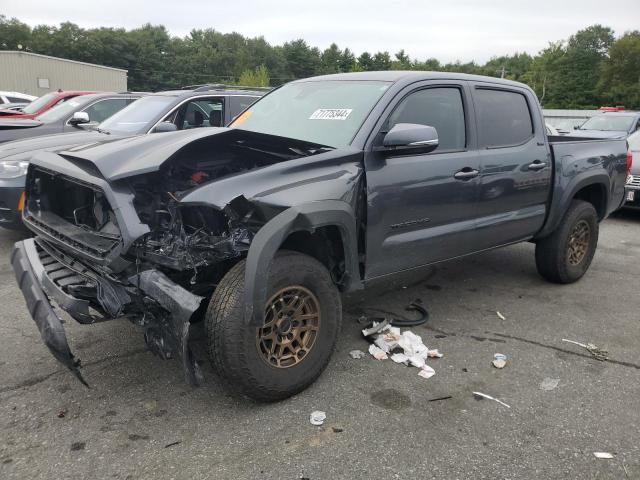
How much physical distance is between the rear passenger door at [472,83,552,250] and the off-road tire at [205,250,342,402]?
1682mm

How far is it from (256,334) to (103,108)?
6.99 m

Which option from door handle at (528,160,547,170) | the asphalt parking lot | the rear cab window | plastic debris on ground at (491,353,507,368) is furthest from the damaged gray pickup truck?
the rear cab window

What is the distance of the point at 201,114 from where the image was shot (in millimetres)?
7117

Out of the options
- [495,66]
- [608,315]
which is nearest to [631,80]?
Result: [495,66]

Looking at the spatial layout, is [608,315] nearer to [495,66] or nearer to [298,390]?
[298,390]

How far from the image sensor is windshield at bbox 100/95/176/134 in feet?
21.6

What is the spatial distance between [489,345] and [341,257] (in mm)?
1420

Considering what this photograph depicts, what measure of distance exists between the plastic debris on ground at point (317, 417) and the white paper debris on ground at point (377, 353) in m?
0.80

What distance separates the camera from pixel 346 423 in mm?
2938

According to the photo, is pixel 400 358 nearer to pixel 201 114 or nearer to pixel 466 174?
pixel 466 174

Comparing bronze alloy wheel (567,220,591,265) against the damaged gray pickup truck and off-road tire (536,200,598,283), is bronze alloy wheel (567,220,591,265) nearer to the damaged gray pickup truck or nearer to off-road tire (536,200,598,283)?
off-road tire (536,200,598,283)

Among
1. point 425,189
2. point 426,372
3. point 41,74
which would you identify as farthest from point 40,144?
point 41,74

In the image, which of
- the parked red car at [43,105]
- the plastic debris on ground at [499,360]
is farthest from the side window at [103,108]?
the plastic debris on ground at [499,360]

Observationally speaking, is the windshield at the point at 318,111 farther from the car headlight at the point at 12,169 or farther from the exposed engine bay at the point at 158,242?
the car headlight at the point at 12,169
